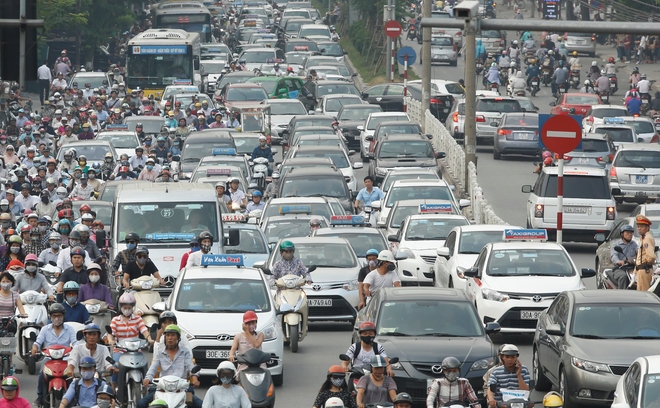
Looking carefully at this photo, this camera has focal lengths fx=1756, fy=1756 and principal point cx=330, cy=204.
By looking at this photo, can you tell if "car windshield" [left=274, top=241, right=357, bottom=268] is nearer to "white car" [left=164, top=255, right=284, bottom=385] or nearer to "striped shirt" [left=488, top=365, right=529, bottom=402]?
"white car" [left=164, top=255, right=284, bottom=385]

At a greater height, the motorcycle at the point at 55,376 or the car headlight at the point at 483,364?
the car headlight at the point at 483,364

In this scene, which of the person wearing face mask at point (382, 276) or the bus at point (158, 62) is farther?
the bus at point (158, 62)

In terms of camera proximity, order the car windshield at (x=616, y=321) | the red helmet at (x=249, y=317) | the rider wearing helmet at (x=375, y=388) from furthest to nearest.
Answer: the red helmet at (x=249, y=317)
the car windshield at (x=616, y=321)
the rider wearing helmet at (x=375, y=388)

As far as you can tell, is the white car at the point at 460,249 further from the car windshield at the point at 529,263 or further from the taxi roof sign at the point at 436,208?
the taxi roof sign at the point at 436,208

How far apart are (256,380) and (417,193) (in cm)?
1811

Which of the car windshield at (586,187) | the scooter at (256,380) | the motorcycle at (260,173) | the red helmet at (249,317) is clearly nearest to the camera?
the scooter at (256,380)

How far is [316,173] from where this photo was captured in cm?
3584

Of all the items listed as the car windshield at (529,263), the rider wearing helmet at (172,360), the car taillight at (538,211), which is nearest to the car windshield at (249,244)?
the car windshield at (529,263)

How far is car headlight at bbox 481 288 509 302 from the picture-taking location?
2334 centimetres

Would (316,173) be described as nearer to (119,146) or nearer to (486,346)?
(119,146)

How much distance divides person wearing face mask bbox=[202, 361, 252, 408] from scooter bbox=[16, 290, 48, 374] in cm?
578

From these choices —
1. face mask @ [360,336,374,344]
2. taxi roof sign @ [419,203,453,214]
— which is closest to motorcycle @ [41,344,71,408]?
face mask @ [360,336,374,344]

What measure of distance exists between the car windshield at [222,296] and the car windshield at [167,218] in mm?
5034

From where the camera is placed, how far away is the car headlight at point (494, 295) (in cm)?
2334
